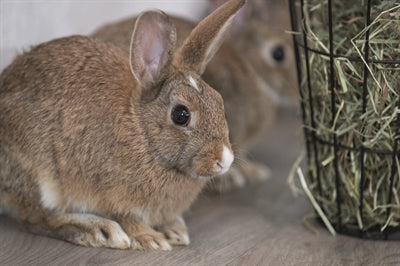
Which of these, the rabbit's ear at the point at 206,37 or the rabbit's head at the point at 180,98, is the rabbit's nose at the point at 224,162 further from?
the rabbit's ear at the point at 206,37

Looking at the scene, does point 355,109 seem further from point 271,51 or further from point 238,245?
point 271,51

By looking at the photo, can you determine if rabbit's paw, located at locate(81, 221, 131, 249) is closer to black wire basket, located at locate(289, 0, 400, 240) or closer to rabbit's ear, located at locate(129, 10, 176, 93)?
rabbit's ear, located at locate(129, 10, 176, 93)

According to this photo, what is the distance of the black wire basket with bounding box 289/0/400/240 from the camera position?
1.48 m

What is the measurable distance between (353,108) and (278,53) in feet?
3.62

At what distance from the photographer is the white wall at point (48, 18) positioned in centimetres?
174

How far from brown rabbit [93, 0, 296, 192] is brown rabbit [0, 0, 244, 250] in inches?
12.1

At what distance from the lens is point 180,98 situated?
4.61ft

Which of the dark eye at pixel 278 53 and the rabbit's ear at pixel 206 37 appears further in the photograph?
the dark eye at pixel 278 53

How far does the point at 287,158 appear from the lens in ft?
7.90

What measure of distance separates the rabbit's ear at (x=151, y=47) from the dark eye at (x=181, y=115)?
10 centimetres

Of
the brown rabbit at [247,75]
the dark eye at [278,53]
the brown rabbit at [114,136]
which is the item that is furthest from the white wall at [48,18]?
the dark eye at [278,53]

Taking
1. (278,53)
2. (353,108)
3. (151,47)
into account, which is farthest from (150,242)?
(278,53)

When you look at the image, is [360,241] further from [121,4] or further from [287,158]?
[121,4]

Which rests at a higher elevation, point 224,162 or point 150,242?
point 224,162
